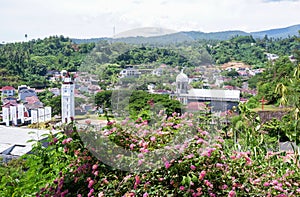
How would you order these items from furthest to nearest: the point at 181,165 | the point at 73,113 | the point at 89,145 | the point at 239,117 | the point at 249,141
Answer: the point at 239,117
the point at 249,141
the point at 73,113
the point at 89,145
the point at 181,165

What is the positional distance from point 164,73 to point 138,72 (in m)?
0.10

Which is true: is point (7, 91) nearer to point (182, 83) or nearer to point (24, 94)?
point (24, 94)

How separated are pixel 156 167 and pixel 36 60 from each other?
1524 inches

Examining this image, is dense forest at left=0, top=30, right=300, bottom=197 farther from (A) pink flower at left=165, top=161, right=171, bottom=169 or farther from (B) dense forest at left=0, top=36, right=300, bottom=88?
(B) dense forest at left=0, top=36, right=300, bottom=88

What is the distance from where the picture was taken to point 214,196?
4.11ft

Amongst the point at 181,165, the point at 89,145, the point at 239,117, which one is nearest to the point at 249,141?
the point at 239,117

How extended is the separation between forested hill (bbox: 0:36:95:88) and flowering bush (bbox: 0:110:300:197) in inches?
1122

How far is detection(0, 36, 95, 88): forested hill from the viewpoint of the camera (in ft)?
112

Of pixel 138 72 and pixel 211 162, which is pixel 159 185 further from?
pixel 138 72

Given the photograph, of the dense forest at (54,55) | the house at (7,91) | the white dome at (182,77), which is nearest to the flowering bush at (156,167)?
the white dome at (182,77)

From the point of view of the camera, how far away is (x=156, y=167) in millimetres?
Answer: 1248

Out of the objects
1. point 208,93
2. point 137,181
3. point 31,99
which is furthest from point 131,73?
point 31,99

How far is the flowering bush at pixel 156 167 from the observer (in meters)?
1.25

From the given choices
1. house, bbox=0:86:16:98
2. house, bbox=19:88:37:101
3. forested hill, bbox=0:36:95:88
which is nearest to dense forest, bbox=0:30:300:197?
house, bbox=19:88:37:101
